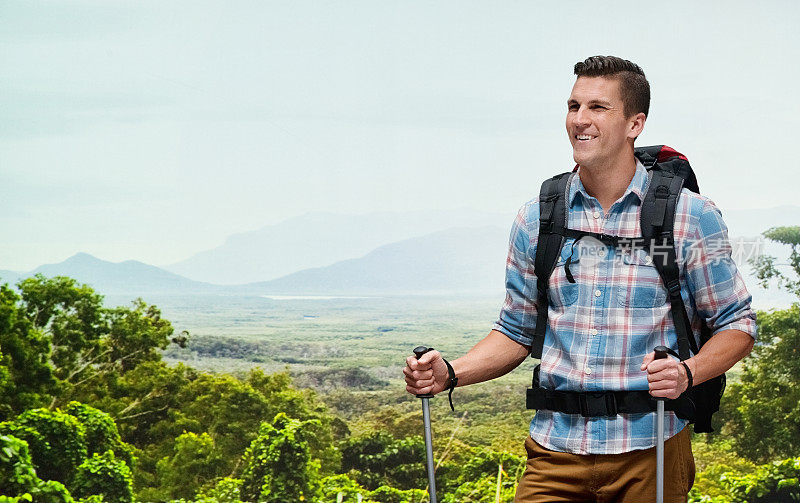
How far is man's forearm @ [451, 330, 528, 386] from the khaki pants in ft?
0.66

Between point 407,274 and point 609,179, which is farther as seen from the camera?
point 407,274

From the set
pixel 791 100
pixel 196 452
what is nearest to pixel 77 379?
pixel 196 452

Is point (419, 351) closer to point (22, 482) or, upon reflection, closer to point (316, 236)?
point (22, 482)

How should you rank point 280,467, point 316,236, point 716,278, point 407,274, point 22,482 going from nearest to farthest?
point 716,278 < point 22,482 < point 280,467 < point 316,236 < point 407,274

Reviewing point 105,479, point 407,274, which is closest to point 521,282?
point 105,479

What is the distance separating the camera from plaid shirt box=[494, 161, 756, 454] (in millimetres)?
1657

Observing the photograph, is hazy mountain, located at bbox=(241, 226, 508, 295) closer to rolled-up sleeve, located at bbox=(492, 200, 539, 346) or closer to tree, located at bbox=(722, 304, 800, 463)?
tree, located at bbox=(722, 304, 800, 463)

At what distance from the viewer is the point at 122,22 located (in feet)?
16.1

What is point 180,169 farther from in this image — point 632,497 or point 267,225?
point 632,497

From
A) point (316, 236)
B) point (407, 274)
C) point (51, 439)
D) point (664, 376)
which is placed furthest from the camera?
point (407, 274)

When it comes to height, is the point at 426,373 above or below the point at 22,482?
above

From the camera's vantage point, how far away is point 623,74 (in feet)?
5.81

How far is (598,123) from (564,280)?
292 mm

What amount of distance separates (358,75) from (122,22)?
1243 mm
